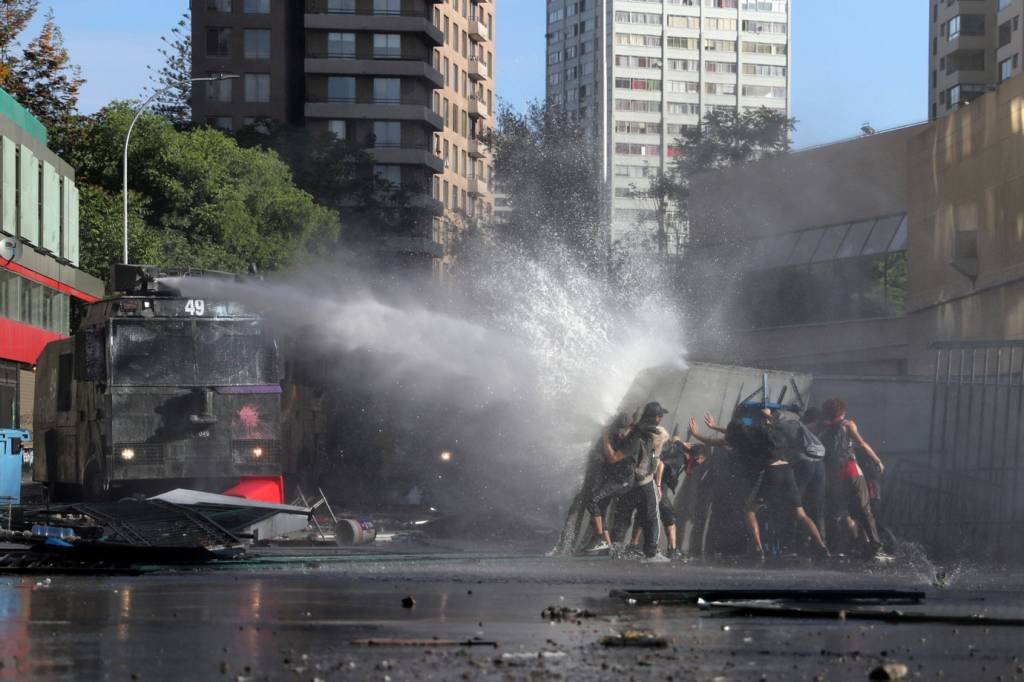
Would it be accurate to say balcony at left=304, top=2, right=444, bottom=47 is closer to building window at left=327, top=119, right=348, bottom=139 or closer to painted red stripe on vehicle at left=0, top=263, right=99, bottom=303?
building window at left=327, top=119, right=348, bottom=139

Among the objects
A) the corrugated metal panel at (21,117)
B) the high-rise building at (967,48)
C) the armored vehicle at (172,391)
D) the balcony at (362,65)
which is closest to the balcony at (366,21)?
the balcony at (362,65)

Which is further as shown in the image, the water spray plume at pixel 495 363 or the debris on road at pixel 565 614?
the water spray plume at pixel 495 363

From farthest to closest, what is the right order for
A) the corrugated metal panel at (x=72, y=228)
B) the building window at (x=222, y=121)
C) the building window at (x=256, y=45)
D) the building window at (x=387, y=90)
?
the building window at (x=387, y=90)
the building window at (x=256, y=45)
the building window at (x=222, y=121)
the corrugated metal panel at (x=72, y=228)

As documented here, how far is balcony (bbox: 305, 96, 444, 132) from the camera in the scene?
9556cm

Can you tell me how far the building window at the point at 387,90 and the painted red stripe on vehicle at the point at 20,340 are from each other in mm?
44568

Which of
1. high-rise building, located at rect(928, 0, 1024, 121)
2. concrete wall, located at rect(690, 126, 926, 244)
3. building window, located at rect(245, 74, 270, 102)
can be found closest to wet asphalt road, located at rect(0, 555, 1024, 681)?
concrete wall, located at rect(690, 126, 926, 244)

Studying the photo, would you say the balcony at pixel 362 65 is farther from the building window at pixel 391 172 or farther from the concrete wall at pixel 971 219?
the concrete wall at pixel 971 219

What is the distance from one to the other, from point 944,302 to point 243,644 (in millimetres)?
27203

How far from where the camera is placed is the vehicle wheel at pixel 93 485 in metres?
23.4

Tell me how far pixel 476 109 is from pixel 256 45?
1969 centimetres

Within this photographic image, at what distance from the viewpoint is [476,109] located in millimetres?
111250

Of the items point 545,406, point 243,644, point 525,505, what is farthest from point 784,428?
point 525,505

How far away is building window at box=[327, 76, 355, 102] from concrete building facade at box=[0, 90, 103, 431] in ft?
126

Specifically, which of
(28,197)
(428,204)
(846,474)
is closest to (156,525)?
(846,474)
